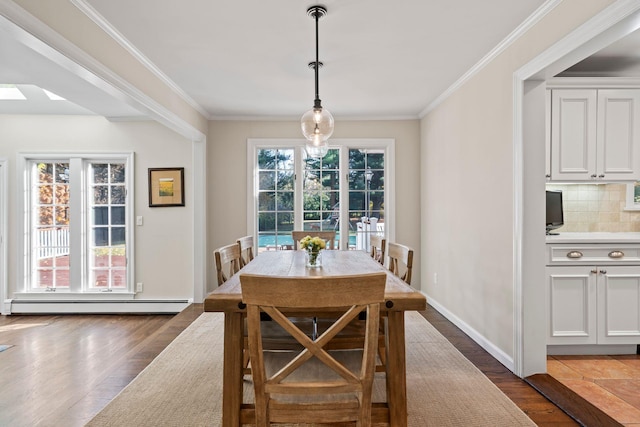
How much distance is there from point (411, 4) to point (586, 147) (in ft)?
6.13

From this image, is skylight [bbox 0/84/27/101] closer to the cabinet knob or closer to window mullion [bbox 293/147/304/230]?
window mullion [bbox 293/147/304/230]

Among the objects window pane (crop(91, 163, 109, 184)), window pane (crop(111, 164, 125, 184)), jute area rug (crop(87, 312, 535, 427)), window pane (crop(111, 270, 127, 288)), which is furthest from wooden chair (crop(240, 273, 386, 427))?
window pane (crop(91, 163, 109, 184))

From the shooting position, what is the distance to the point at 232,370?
165 centimetres

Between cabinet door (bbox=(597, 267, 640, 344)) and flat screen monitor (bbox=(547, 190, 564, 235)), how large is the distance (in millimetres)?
472

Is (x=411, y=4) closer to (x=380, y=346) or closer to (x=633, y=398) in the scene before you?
(x=380, y=346)

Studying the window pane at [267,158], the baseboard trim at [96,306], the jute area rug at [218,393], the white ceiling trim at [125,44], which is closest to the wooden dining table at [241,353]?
the jute area rug at [218,393]

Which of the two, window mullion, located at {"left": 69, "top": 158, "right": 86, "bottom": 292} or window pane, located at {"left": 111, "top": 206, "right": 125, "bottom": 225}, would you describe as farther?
window pane, located at {"left": 111, "top": 206, "right": 125, "bottom": 225}

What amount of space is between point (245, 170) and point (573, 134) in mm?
3701

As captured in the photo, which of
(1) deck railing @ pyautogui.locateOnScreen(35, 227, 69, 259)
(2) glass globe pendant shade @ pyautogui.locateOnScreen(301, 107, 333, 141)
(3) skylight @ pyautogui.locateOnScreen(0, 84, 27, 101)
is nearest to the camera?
(2) glass globe pendant shade @ pyautogui.locateOnScreen(301, 107, 333, 141)

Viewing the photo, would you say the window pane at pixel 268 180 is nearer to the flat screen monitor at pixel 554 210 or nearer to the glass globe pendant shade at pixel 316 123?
the glass globe pendant shade at pixel 316 123

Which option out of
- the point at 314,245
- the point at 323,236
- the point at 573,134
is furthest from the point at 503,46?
the point at 323,236

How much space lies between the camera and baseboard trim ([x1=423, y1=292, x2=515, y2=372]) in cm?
282

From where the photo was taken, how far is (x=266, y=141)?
512 centimetres

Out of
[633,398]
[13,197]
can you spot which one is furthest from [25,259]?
[633,398]
